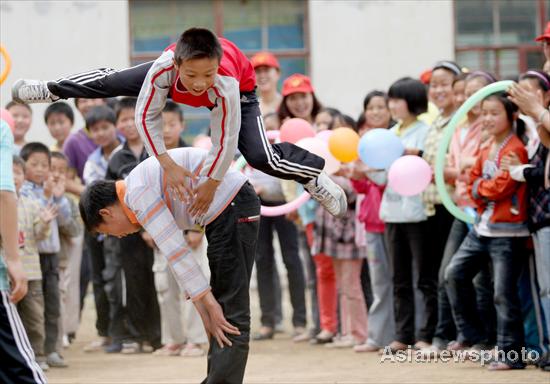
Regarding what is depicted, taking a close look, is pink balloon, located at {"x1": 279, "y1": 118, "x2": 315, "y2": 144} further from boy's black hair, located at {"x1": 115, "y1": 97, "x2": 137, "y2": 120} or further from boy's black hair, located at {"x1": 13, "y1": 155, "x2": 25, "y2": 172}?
Result: boy's black hair, located at {"x1": 13, "y1": 155, "x2": 25, "y2": 172}

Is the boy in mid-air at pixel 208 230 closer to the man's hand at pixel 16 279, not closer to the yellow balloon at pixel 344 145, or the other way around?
the man's hand at pixel 16 279

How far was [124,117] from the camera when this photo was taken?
9.62 metres

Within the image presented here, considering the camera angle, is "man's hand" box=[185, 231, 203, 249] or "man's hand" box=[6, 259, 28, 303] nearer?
"man's hand" box=[6, 259, 28, 303]

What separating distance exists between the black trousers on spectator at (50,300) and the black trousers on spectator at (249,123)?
119 inches

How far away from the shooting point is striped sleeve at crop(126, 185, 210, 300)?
543cm

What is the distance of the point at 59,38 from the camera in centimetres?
1425

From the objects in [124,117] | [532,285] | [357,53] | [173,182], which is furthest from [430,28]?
[173,182]

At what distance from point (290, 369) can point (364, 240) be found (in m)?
1.43

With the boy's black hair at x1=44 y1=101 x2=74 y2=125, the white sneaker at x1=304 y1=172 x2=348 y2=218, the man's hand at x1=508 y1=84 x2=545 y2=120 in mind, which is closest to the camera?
the white sneaker at x1=304 y1=172 x2=348 y2=218

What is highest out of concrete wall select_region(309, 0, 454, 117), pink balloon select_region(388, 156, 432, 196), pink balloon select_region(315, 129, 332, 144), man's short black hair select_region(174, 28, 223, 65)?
concrete wall select_region(309, 0, 454, 117)

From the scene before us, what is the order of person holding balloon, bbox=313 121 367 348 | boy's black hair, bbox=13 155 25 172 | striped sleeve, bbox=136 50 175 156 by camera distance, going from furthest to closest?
person holding balloon, bbox=313 121 367 348 < boy's black hair, bbox=13 155 25 172 < striped sleeve, bbox=136 50 175 156

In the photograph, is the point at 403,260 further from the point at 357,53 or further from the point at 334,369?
the point at 357,53

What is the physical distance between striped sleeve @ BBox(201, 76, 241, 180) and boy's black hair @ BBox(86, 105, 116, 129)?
4.62 metres

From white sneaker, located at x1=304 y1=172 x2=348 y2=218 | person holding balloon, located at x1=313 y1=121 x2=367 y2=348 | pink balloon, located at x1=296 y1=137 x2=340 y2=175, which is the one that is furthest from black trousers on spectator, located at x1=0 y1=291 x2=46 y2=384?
person holding balloon, located at x1=313 y1=121 x2=367 y2=348
